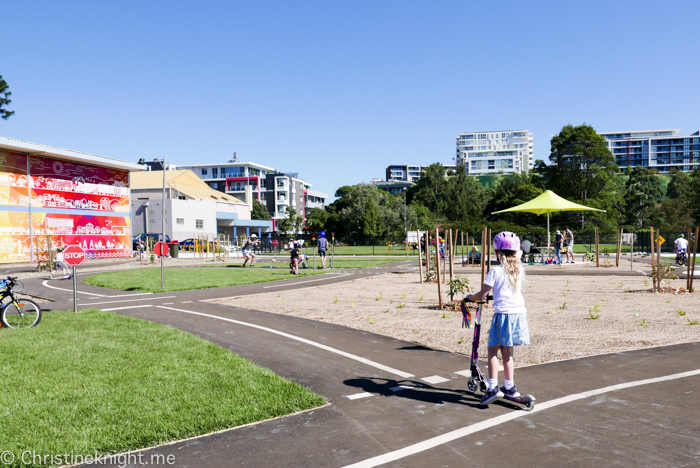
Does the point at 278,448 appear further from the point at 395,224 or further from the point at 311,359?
the point at 395,224

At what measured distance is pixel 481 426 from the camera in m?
4.56

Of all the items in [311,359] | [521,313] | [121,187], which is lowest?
[311,359]

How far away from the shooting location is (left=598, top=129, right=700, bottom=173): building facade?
160m

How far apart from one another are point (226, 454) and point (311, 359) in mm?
3213

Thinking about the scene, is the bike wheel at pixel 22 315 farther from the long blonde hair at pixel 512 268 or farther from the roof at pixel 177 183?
the roof at pixel 177 183

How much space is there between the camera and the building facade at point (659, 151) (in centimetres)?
16038

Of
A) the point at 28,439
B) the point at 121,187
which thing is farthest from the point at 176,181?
the point at 28,439

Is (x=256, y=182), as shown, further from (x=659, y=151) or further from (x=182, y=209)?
(x=659, y=151)

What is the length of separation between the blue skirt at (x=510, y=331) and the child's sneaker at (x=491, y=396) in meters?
0.46

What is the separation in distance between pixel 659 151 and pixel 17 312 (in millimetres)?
190276

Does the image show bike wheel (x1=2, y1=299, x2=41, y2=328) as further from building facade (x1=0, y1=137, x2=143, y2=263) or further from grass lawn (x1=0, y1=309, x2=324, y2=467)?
building facade (x1=0, y1=137, x2=143, y2=263)

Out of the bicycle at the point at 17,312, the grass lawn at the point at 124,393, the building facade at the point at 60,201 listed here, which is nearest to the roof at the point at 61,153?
the building facade at the point at 60,201

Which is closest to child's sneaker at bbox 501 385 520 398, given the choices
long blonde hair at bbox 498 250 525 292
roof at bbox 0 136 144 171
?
long blonde hair at bbox 498 250 525 292

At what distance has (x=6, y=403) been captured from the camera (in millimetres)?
5152
